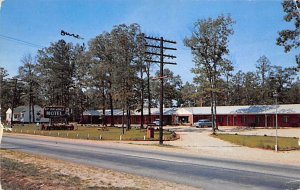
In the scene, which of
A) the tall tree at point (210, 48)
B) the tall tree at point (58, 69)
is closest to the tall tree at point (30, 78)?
the tall tree at point (58, 69)

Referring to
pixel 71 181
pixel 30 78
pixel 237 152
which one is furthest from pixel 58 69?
pixel 71 181

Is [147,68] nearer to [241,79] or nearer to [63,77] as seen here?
[63,77]

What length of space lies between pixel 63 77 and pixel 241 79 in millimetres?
53107

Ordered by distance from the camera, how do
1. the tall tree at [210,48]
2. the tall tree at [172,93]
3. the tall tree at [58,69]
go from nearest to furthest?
1. the tall tree at [210,48]
2. the tall tree at [58,69]
3. the tall tree at [172,93]

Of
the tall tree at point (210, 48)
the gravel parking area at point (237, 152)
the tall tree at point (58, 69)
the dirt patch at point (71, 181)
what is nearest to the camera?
the dirt patch at point (71, 181)

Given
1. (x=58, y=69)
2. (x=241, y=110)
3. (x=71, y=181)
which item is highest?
(x=58, y=69)

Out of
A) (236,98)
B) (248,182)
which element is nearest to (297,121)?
(236,98)

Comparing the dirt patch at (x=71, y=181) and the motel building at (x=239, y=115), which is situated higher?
the motel building at (x=239, y=115)

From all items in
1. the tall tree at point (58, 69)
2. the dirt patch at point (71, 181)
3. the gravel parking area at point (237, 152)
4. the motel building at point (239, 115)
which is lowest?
the gravel parking area at point (237, 152)

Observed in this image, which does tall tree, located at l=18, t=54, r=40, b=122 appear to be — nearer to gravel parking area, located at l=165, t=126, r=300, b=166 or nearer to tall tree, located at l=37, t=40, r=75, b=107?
tall tree, located at l=37, t=40, r=75, b=107

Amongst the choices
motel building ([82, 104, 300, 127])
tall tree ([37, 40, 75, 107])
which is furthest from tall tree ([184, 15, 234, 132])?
tall tree ([37, 40, 75, 107])

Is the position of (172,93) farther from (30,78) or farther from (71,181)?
(71,181)

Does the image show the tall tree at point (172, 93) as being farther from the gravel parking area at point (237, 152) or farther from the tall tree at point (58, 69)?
the gravel parking area at point (237, 152)

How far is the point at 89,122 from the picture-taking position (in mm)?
96625
